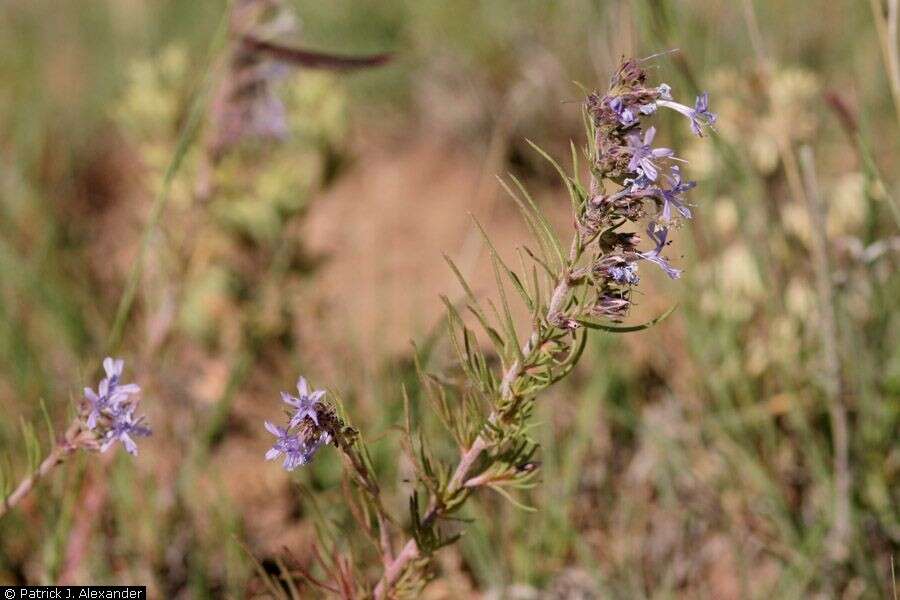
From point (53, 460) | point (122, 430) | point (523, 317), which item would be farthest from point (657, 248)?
point (523, 317)

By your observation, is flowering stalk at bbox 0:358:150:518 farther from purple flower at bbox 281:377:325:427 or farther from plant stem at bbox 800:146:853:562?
plant stem at bbox 800:146:853:562

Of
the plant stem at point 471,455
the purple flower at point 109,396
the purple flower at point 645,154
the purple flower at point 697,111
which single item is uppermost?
the purple flower at point 697,111

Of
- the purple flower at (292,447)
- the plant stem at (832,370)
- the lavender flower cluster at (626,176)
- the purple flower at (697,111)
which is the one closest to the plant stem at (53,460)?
the purple flower at (292,447)

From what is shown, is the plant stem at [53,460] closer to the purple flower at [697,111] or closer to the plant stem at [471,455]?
the plant stem at [471,455]

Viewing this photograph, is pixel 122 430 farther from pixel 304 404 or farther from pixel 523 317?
pixel 523 317

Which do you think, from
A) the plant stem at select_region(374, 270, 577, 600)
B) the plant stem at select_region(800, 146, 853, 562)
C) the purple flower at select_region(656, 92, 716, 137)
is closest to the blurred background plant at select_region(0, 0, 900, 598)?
the plant stem at select_region(800, 146, 853, 562)

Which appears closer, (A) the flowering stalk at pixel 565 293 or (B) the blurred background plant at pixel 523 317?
(A) the flowering stalk at pixel 565 293

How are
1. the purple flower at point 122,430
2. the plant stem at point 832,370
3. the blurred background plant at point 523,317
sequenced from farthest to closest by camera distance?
the blurred background plant at point 523,317 < the plant stem at point 832,370 < the purple flower at point 122,430

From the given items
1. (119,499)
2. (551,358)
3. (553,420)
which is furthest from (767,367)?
(119,499)

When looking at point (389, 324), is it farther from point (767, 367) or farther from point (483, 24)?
point (483, 24)
